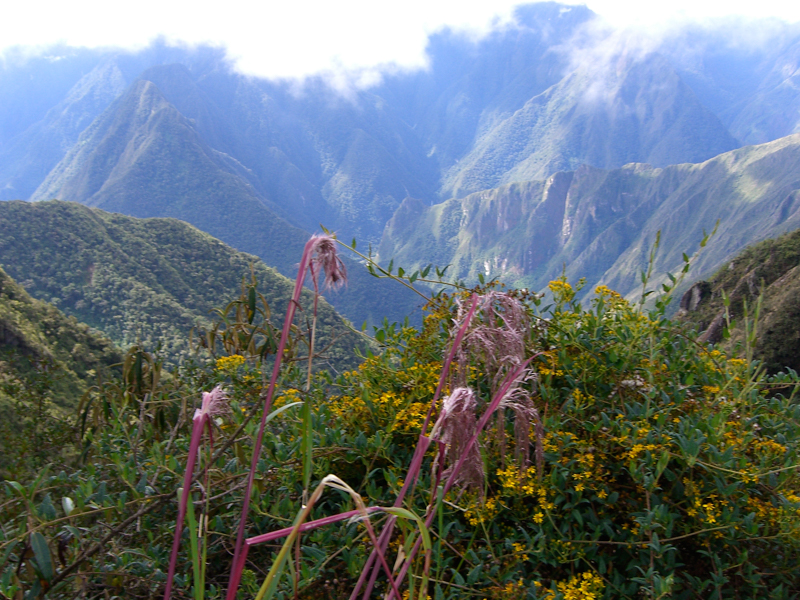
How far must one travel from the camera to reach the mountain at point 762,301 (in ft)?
20.6

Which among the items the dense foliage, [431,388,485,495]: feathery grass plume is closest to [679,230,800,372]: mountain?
the dense foliage

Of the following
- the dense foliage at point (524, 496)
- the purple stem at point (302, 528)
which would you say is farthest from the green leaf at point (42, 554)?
the purple stem at point (302, 528)

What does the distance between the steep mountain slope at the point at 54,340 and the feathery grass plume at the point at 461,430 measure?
15913 millimetres

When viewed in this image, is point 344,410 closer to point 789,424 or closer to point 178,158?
point 789,424

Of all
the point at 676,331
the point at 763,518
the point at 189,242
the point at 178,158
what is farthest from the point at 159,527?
the point at 178,158

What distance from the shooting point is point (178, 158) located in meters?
169

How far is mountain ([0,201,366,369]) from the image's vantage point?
4625 cm

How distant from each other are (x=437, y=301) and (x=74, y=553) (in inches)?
62.3

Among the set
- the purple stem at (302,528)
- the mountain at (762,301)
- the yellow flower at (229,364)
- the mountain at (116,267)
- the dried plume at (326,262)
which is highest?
the mountain at (116,267)

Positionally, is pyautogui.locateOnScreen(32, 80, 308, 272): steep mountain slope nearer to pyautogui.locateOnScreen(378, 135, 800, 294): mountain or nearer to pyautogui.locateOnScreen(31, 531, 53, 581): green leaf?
pyautogui.locateOnScreen(378, 135, 800, 294): mountain

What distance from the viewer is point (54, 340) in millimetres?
19516

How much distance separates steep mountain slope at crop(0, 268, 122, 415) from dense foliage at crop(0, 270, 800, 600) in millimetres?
14770

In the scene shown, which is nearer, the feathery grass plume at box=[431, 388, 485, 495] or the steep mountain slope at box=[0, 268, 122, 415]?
the feathery grass plume at box=[431, 388, 485, 495]

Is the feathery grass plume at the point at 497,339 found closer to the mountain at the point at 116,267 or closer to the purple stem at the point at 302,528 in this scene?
the purple stem at the point at 302,528
